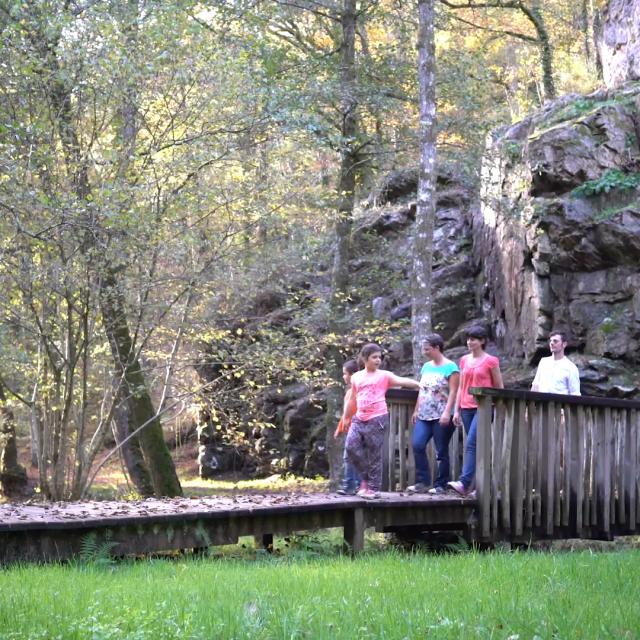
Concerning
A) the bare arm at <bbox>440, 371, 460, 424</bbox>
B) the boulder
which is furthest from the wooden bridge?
the boulder

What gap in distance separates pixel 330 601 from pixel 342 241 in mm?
12866

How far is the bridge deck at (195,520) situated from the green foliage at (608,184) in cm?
964

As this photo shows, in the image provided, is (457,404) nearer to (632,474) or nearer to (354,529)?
(354,529)

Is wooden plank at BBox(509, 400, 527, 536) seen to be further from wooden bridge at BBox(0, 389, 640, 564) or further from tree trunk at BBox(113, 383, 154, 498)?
tree trunk at BBox(113, 383, 154, 498)

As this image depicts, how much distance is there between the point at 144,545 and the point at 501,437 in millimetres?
3750

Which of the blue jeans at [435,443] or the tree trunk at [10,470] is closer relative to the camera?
the blue jeans at [435,443]

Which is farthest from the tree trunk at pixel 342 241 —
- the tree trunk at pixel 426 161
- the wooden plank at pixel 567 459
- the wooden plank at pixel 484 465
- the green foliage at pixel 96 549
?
the green foliage at pixel 96 549

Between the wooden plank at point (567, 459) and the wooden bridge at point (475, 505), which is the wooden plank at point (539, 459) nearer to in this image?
the wooden bridge at point (475, 505)

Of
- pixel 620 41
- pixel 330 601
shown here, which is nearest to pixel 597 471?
pixel 330 601

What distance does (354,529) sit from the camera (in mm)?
8641

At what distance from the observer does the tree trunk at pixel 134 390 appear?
12.2 m

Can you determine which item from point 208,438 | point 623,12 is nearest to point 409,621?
point 623,12

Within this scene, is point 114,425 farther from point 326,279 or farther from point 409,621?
point 409,621

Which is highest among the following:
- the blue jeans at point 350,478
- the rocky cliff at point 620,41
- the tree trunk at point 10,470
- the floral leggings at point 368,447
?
the rocky cliff at point 620,41
